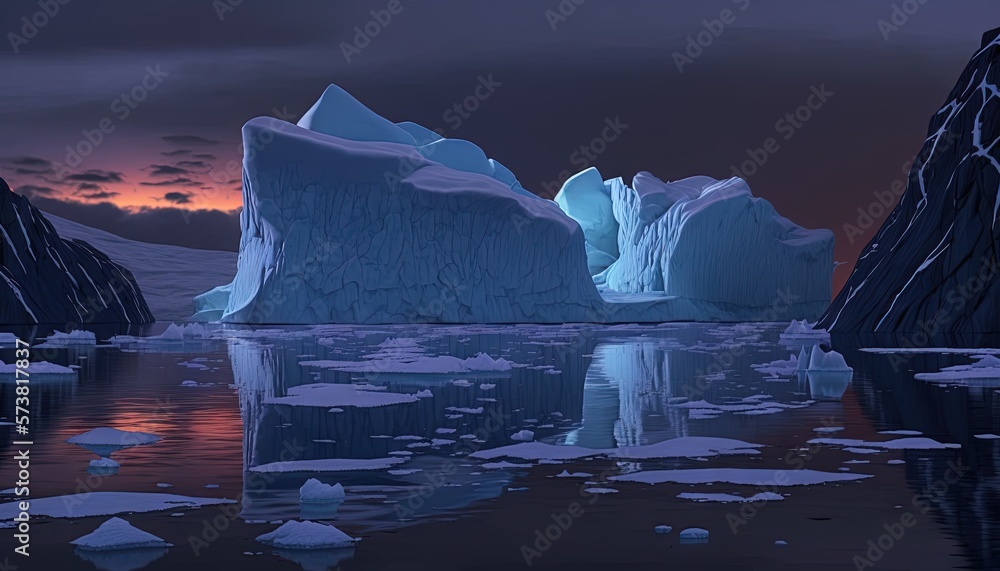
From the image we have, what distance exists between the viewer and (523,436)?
9602mm

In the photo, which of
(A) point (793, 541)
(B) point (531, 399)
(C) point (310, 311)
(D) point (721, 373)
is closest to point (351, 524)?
(A) point (793, 541)

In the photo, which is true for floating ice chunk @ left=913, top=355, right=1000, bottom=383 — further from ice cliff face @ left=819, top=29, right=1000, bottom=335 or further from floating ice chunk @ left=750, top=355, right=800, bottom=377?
ice cliff face @ left=819, top=29, right=1000, bottom=335

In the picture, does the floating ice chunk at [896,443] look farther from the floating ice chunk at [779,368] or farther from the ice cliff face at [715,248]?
the ice cliff face at [715,248]

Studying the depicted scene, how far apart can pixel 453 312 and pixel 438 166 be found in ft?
21.7

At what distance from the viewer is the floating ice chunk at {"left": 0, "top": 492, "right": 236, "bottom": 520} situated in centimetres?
622

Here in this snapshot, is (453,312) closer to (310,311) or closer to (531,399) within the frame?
(310,311)

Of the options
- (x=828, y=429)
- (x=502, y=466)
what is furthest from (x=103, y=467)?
(x=828, y=429)

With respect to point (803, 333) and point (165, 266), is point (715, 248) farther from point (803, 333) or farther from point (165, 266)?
point (165, 266)

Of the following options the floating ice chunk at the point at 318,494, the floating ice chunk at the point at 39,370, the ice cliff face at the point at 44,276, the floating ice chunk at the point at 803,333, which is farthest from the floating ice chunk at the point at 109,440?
the ice cliff face at the point at 44,276

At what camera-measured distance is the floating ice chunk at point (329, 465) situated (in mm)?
7766

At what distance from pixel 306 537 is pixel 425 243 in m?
38.7

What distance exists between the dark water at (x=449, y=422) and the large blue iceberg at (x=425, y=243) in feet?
68.7

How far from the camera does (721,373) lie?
57.8 ft

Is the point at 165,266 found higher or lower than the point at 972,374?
higher
